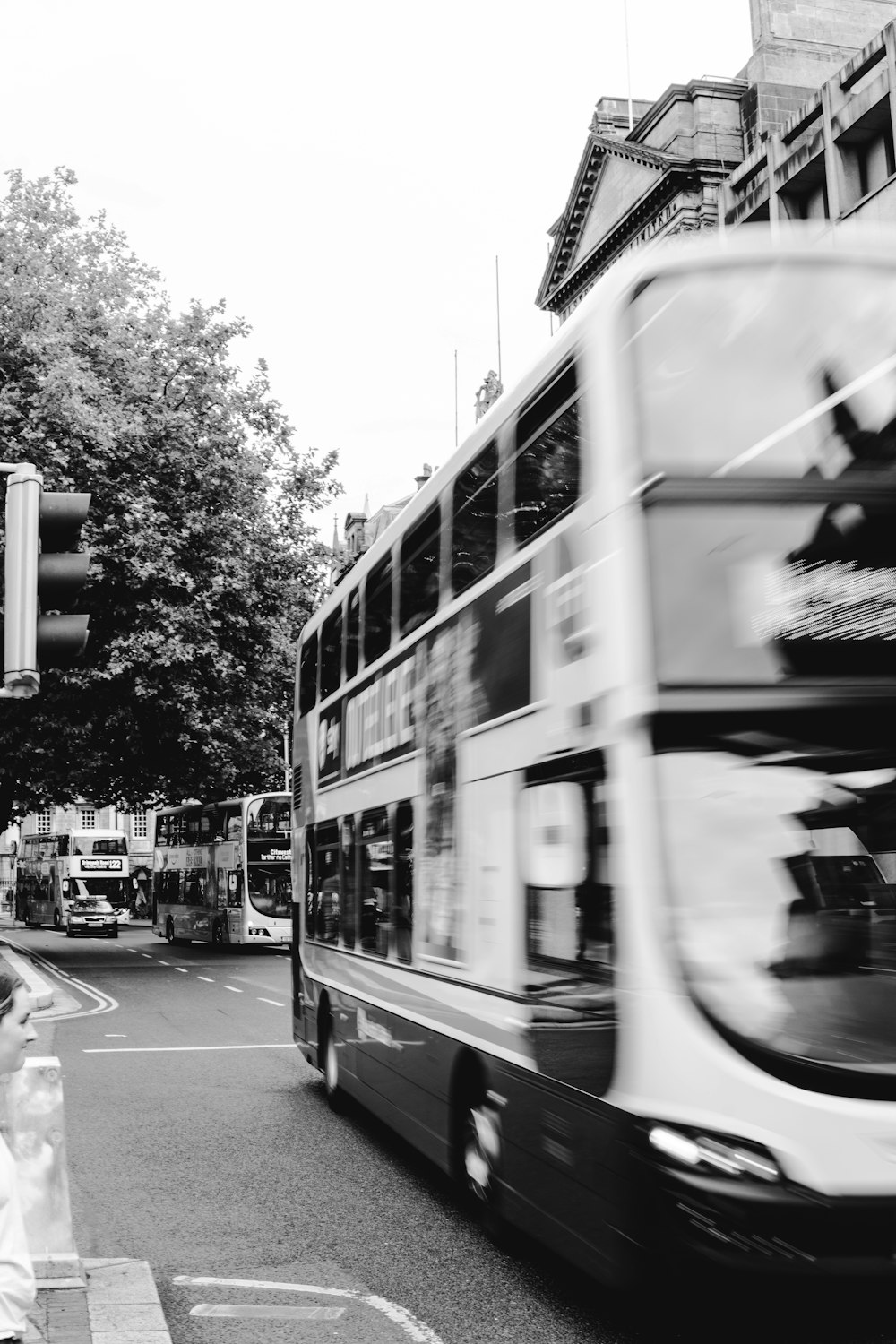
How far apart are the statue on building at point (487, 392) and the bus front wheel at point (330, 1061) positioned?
5071cm

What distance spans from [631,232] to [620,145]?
2.39 meters

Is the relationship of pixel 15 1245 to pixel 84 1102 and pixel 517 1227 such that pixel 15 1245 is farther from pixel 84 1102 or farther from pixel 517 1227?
pixel 84 1102

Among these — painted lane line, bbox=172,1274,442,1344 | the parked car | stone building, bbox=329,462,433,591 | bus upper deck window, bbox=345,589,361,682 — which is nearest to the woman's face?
painted lane line, bbox=172,1274,442,1344

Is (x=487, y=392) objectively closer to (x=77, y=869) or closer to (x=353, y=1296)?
(x=77, y=869)

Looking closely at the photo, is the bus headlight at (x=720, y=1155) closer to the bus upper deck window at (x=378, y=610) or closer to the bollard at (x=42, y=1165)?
the bollard at (x=42, y=1165)

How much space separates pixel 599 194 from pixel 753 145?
5723 millimetres

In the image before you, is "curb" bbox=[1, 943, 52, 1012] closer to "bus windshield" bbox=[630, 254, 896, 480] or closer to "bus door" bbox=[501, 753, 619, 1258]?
"bus door" bbox=[501, 753, 619, 1258]

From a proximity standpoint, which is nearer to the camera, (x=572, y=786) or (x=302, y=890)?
(x=572, y=786)

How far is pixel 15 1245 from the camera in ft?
10.2

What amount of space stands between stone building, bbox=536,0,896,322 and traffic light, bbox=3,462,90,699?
92.5 feet

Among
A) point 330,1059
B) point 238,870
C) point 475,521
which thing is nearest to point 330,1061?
point 330,1059

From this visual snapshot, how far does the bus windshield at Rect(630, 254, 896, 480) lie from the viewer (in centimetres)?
496

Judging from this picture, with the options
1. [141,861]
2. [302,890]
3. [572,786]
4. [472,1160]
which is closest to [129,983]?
[302,890]

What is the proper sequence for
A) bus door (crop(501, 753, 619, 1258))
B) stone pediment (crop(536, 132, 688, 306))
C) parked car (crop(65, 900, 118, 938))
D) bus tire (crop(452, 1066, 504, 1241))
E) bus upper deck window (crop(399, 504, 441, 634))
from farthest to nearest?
parked car (crop(65, 900, 118, 938)) → stone pediment (crop(536, 132, 688, 306)) → bus upper deck window (crop(399, 504, 441, 634)) → bus tire (crop(452, 1066, 504, 1241)) → bus door (crop(501, 753, 619, 1258))
